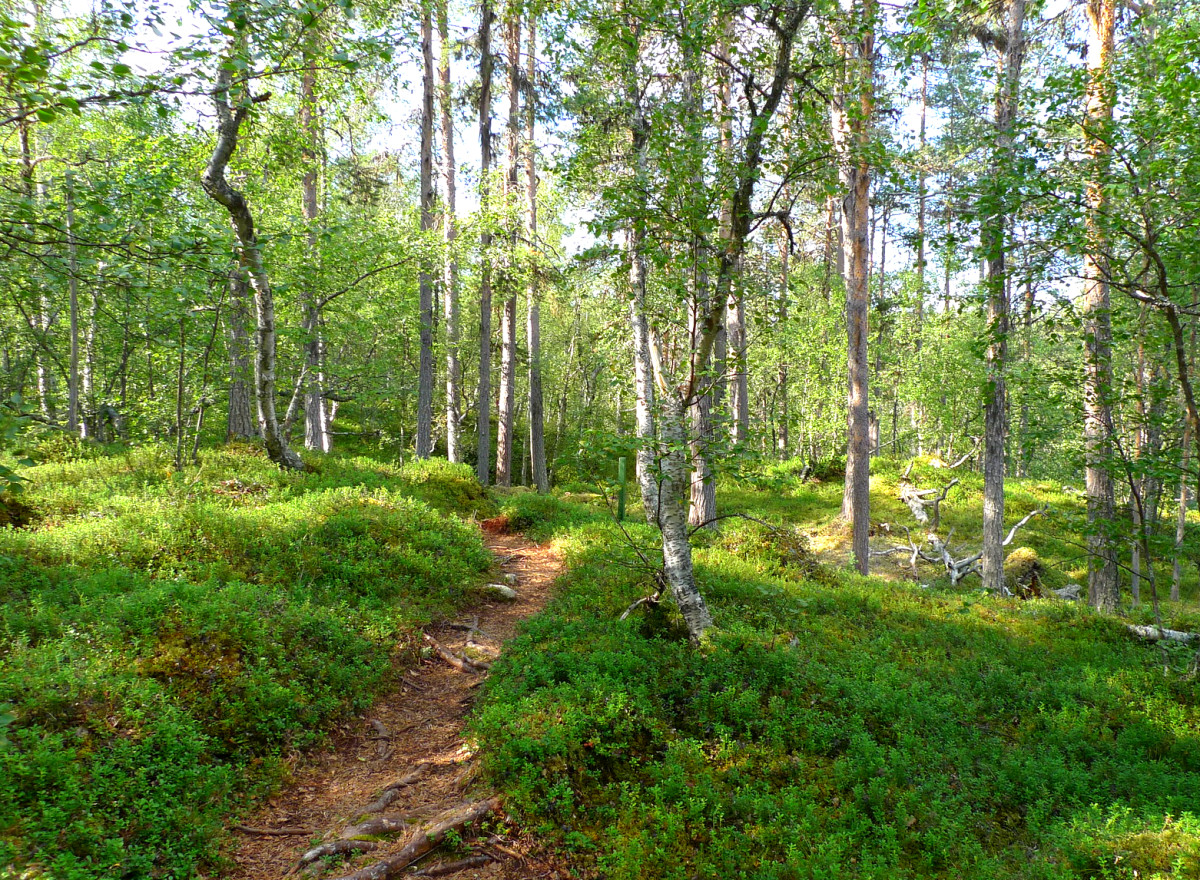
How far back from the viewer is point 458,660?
6902 mm

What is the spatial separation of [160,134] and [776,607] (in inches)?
514

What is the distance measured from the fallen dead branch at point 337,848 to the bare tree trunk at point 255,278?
4355 millimetres

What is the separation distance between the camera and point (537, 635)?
6758mm

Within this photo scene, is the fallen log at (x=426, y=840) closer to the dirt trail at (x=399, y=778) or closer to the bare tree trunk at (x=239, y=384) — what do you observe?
the dirt trail at (x=399, y=778)

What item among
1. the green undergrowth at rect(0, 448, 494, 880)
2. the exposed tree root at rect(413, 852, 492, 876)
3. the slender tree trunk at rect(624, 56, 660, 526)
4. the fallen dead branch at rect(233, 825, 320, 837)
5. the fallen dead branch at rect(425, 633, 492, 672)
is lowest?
the exposed tree root at rect(413, 852, 492, 876)

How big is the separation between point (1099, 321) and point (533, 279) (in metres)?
11.9

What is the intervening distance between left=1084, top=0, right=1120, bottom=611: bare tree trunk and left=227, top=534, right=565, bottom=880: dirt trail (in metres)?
6.31

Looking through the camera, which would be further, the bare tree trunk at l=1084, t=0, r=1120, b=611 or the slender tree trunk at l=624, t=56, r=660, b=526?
the slender tree trunk at l=624, t=56, r=660, b=526

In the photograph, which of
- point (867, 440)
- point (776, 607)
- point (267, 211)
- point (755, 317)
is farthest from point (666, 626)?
point (267, 211)

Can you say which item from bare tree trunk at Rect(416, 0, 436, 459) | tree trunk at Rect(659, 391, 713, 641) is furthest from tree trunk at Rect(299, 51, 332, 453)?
tree trunk at Rect(659, 391, 713, 641)

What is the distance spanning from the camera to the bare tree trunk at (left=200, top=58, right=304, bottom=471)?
25.6 feet

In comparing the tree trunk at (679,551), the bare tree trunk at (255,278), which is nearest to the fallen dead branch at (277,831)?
the tree trunk at (679,551)

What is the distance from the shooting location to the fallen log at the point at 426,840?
368cm

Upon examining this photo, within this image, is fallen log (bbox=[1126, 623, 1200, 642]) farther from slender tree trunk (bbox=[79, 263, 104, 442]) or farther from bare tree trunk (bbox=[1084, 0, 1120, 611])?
slender tree trunk (bbox=[79, 263, 104, 442])
